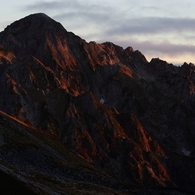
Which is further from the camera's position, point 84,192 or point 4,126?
point 4,126

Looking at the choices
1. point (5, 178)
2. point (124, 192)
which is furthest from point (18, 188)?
point (124, 192)

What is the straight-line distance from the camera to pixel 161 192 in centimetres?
16075

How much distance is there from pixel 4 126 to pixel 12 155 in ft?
131

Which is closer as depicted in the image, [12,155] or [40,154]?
[12,155]

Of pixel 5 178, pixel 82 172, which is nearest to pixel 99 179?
pixel 82 172

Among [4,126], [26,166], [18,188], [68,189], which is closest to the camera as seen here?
[18,188]

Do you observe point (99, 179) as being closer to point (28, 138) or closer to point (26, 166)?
point (26, 166)

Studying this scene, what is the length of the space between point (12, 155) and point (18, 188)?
6160 cm

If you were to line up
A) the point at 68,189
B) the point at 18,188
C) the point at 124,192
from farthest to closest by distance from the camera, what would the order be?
the point at 124,192, the point at 68,189, the point at 18,188

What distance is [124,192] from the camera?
485ft

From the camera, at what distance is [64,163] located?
164 meters

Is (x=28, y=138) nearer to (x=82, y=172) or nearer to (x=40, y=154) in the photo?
(x=40, y=154)

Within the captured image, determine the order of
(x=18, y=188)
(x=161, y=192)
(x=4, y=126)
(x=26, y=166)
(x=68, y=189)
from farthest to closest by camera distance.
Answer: (x=4, y=126) → (x=161, y=192) → (x=26, y=166) → (x=68, y=189) → (x=18, y=188)

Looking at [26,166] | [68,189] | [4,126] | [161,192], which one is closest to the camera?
[68,189]
